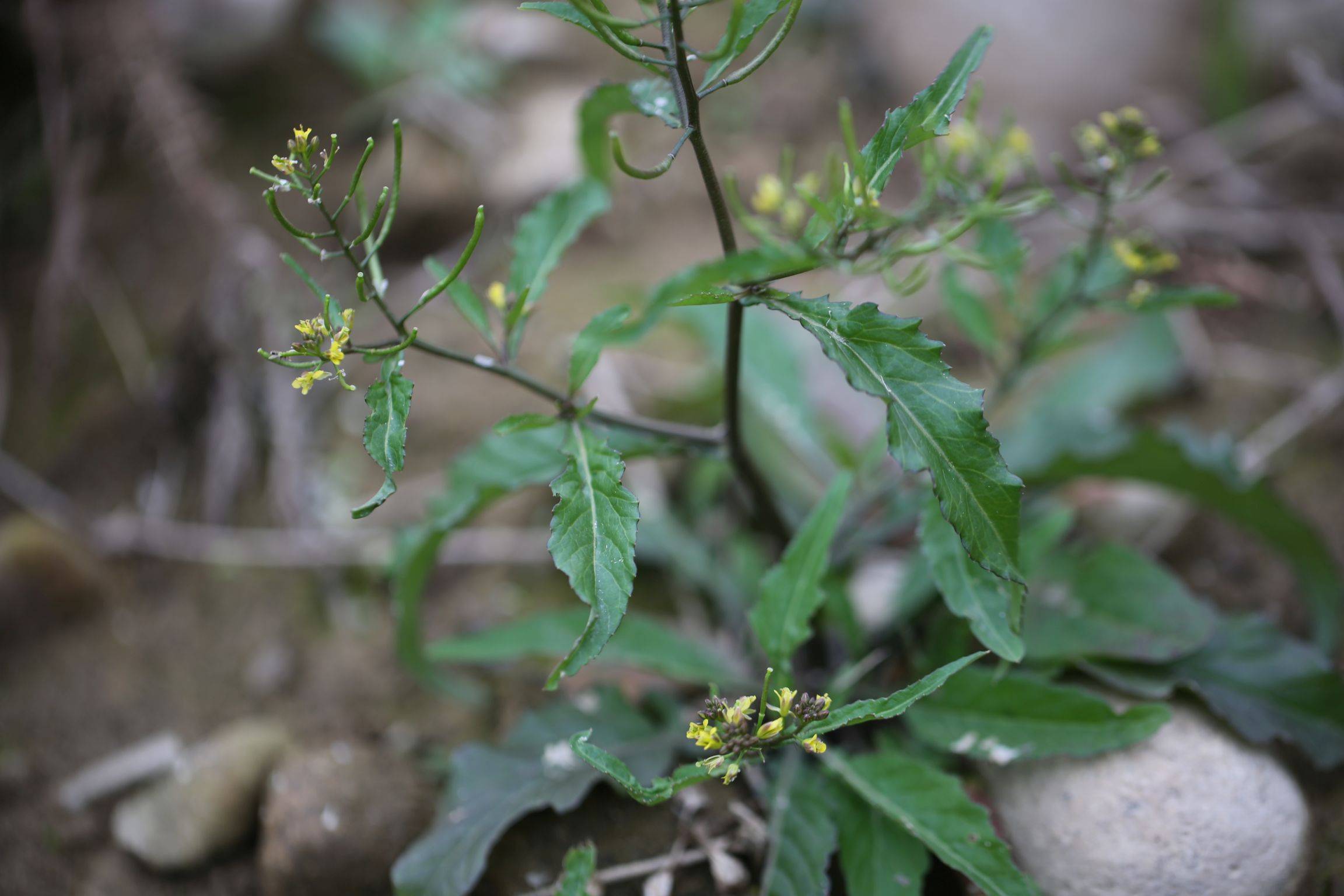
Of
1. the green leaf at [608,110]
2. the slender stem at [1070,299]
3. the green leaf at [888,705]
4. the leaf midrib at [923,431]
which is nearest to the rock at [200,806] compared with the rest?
the green leaf at [888,705]

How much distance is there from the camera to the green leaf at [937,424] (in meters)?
1.10

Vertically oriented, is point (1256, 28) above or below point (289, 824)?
above

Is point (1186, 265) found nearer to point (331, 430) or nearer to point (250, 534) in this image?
point (331, 430)

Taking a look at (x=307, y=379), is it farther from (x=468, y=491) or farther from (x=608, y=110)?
→ (x=608, y=110)

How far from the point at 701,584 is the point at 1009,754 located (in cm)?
86

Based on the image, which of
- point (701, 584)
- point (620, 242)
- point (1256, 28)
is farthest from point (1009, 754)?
point (1256, 28)

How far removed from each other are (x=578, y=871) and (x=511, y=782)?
0.96 ft

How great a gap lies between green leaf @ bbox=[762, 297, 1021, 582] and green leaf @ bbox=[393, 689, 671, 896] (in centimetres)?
79

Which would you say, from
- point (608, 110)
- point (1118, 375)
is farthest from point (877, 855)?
point (1118, 375)

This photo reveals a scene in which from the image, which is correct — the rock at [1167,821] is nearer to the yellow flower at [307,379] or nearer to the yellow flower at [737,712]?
the yellow flower at [737,712]

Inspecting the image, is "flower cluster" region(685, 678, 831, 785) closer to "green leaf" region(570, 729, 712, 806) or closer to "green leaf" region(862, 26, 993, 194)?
"green leaf" region(570, 729, 712, 806)

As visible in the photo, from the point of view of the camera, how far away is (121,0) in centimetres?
274

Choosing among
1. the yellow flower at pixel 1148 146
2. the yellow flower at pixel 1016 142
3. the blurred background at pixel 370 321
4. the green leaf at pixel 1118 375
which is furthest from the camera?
the green leaf at pixel 1118 375

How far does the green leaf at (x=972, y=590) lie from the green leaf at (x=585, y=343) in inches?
21.8
